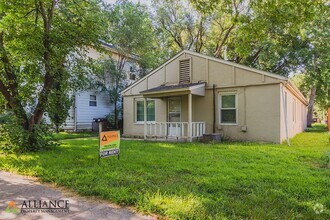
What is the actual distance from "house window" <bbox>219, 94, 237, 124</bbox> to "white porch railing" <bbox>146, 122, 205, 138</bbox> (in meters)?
1.03

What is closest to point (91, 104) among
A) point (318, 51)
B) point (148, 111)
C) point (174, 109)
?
point (148, 111)

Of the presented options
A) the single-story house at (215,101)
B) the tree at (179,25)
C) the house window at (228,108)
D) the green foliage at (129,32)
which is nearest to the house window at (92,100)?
the green foliage at (129,32)

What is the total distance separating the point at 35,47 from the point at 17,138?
9.44ft

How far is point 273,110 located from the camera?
10.3m

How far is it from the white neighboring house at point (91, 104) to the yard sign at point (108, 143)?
444 inches

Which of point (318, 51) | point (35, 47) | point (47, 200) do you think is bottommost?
point (47, 200)

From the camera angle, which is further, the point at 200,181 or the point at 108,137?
the point at 108,137

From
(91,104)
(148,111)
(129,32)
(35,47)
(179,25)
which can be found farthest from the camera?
(179,25)

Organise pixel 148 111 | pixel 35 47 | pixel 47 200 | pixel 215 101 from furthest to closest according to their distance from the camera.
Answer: pixel 148 111
pixel 215 101
pixel 35 47
pixel 47 200

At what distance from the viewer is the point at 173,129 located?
1195 centimetres

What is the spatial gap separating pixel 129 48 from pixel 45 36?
11101 millimetres

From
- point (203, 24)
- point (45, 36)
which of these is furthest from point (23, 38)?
point (203, 24)

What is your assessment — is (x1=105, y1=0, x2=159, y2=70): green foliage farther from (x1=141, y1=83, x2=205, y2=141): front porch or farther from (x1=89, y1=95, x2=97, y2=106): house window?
(x1=141, y1=83, x2=205, y2=141): front porch

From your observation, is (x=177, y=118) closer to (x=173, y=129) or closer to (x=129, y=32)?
(x=173, y=129)
